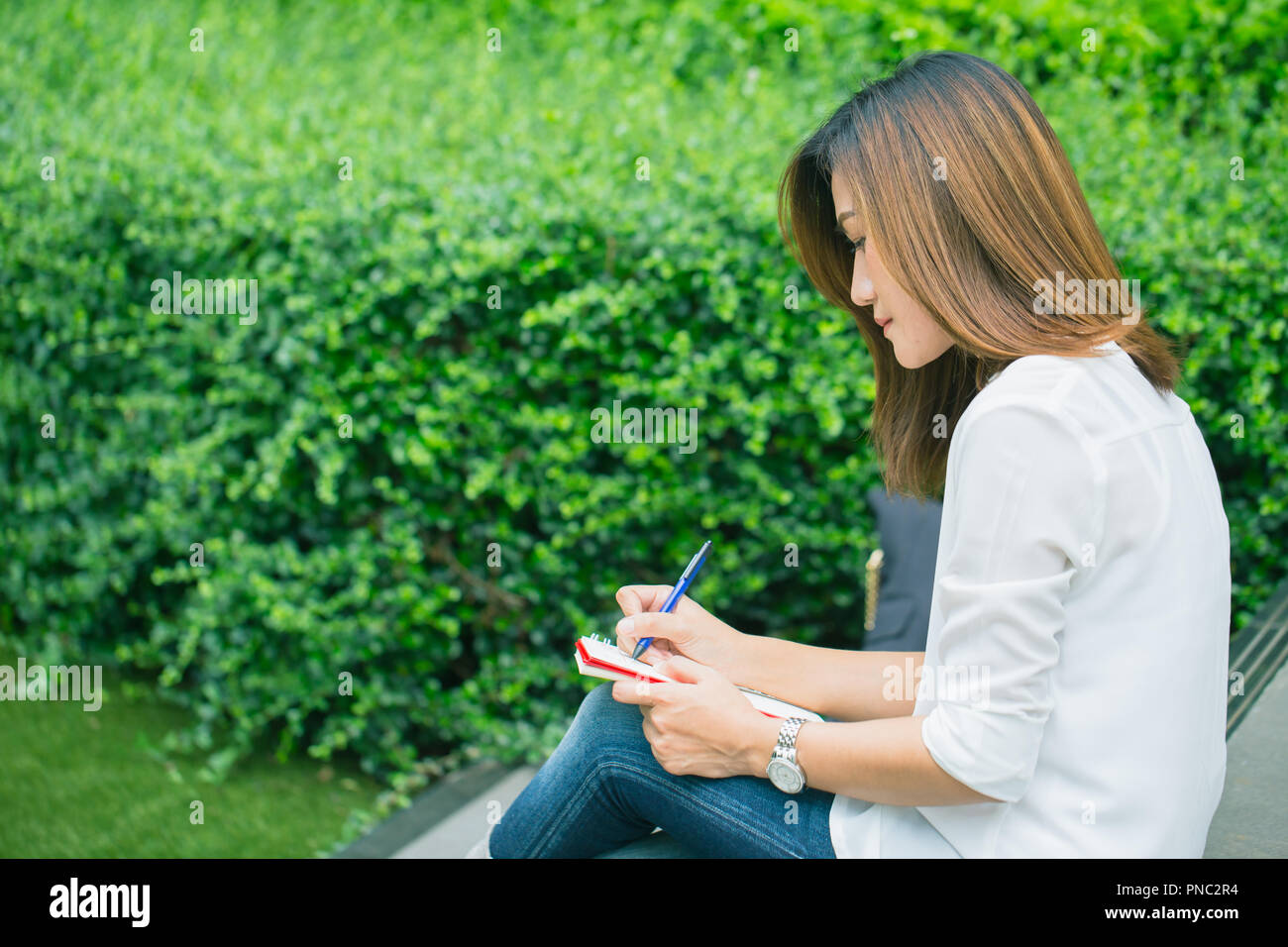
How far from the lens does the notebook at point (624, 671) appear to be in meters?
1.86

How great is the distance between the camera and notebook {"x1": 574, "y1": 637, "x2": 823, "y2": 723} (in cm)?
186

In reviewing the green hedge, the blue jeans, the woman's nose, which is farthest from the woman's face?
the green hedge

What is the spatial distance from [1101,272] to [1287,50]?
4100 millimetres

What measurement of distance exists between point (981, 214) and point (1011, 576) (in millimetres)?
561

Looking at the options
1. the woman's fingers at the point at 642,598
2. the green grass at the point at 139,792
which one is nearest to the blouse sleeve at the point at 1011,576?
the woman's fingers at the point at 642,598

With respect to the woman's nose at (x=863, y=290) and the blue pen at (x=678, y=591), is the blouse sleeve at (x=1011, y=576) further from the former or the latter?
the blue pen at (x=678, y=591)

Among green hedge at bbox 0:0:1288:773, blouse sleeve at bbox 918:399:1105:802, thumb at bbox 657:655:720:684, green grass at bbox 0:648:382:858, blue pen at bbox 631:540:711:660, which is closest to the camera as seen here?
blouse sleeve at bbox 918:399:1105:802

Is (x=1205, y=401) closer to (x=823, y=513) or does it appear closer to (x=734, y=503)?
(x=823, y=513)

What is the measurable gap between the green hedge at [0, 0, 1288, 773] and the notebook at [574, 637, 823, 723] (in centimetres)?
176

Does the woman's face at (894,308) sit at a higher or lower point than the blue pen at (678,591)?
higher

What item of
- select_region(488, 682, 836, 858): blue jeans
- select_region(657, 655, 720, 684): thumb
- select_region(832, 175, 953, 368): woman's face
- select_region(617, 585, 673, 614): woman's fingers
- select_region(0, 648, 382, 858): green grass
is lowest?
select_region(0, 648, 382, 858): green grass

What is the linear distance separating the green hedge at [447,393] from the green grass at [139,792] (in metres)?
0.16

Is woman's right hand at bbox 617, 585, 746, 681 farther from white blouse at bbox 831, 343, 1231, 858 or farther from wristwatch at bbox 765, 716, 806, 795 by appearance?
white blouse at bbox 831, 343, 1231, 858

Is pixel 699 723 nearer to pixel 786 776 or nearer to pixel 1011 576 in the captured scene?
pixel 786 776
